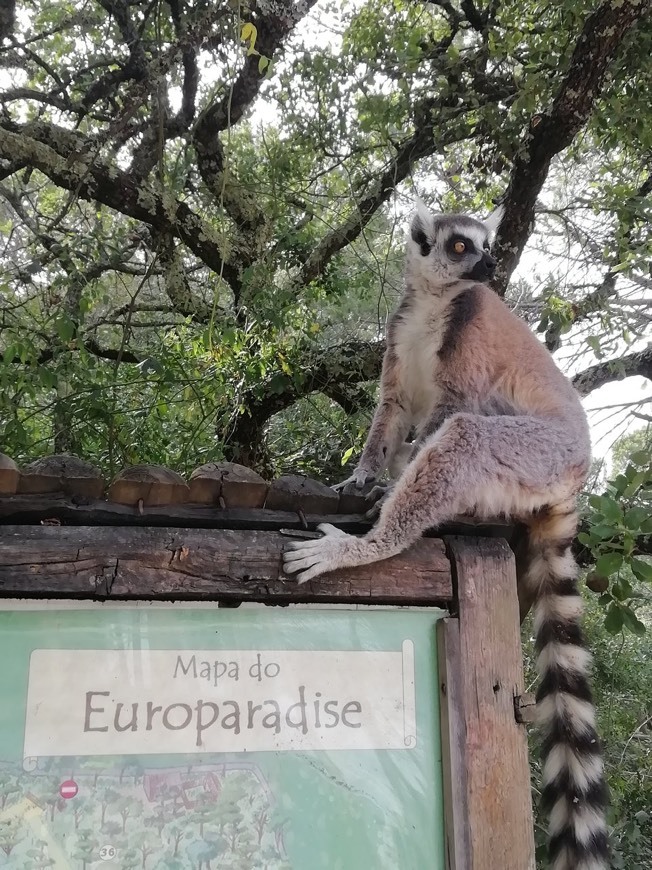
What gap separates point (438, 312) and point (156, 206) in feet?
8.17

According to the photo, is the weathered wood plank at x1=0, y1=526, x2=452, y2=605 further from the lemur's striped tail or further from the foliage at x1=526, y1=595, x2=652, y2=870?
the foliage at x1=526, y1=595, x2=652, y2=870

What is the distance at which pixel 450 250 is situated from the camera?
387cm

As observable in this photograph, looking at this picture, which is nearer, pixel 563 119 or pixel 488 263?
pixel 488 263

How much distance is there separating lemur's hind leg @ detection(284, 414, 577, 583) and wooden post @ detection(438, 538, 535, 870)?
218 mm

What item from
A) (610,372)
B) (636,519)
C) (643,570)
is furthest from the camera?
(610,372)

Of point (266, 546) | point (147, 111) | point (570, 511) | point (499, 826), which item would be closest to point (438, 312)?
point (570, 511)

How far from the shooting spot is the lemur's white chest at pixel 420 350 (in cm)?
355

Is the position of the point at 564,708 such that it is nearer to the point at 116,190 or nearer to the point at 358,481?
the point at 358,481

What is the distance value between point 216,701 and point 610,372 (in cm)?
504

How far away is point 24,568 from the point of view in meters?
2.03

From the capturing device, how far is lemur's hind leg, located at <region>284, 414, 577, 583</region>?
7.56 feet

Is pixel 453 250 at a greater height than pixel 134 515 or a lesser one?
Answer: greater

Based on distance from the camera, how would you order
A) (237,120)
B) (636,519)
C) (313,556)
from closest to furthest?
1. (313,556)
2. (636,519)
3. (237,120)

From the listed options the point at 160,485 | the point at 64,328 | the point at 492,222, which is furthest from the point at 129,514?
the point at 492,222
